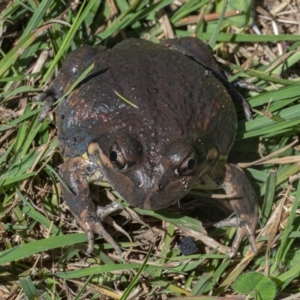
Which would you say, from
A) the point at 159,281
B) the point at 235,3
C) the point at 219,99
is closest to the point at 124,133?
the point at 219,99

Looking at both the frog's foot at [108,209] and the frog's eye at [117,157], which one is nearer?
the frog's eye at [117,157]

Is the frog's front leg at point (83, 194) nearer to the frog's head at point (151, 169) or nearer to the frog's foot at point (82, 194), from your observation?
the frog's foot at point (82, 194)

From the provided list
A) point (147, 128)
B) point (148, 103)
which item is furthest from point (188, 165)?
point (148, 103)

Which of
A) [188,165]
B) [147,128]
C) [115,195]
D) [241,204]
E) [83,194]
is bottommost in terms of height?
[241,204]

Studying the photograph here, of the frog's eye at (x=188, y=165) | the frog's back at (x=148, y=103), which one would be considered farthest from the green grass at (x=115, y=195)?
the frog's eye at (x=188, y=165)

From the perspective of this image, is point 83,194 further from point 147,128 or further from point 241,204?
point 241,204

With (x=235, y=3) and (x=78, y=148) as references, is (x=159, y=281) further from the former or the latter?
(x=235, y=3)

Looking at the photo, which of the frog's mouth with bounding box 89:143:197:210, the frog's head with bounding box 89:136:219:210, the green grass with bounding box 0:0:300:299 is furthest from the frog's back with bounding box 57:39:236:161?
the green grass with bounding box 0:0:300:299

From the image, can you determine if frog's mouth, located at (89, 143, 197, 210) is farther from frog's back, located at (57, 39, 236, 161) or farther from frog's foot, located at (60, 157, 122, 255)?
frog's foot, located at (60, 157, 122, 255)
